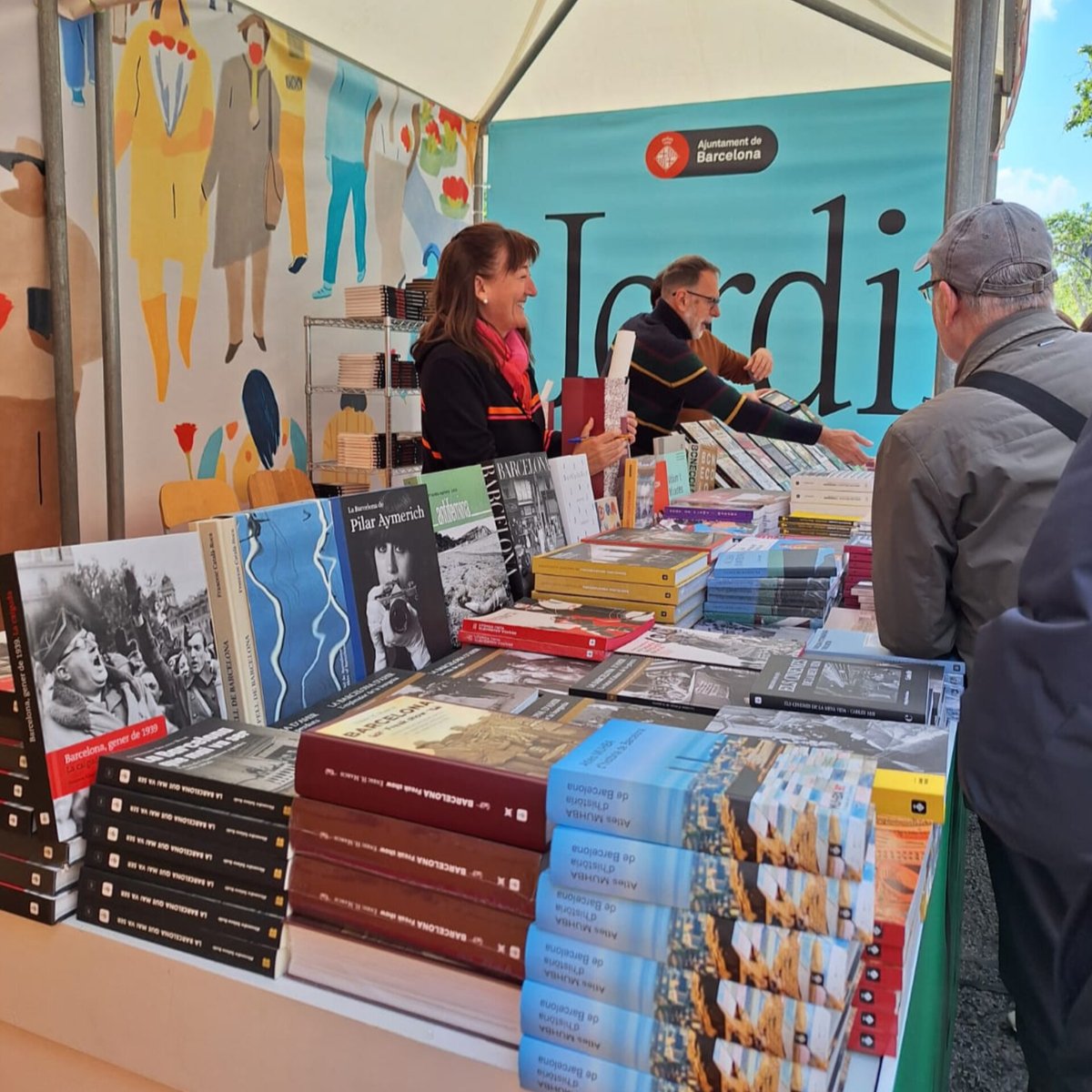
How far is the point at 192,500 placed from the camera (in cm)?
434

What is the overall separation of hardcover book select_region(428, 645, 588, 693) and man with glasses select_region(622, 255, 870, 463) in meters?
2.04

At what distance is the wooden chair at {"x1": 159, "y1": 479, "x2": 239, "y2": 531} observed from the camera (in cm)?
422

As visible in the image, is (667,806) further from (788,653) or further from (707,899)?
(788,653)

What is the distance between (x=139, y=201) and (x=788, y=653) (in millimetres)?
3750

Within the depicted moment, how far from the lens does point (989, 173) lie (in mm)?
3820

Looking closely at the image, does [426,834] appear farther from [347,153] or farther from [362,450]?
[347,153]

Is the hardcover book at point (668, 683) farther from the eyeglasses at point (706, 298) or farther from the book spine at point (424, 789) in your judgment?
the eyeglasses at point (706, 298)

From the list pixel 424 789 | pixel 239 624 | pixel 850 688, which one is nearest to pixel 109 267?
pixel 239 624

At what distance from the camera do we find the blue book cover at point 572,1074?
2.48 feet

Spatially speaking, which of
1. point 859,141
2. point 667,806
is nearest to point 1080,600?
point 667,806

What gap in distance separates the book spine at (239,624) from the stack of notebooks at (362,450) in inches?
157

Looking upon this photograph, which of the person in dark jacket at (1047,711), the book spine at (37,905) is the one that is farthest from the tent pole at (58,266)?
the person in dark jacket at (1047,711)

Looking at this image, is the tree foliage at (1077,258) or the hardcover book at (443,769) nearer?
the hardcover book at (443,769)

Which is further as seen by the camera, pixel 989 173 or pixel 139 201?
pixel 139 201
